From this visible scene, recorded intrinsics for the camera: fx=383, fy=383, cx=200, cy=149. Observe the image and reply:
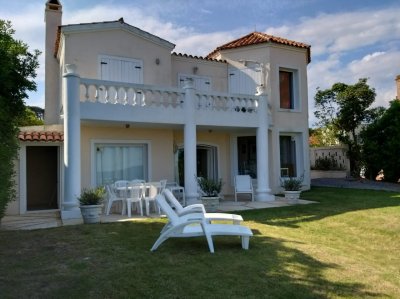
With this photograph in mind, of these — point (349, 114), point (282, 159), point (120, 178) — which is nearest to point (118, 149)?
point (120, 178)

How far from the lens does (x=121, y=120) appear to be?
12.4 meters

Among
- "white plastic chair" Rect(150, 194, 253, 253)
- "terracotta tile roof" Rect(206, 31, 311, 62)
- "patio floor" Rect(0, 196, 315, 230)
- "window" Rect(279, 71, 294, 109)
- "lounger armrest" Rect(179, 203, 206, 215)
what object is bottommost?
"patio floor" Rect(0, 196, 315, 230)

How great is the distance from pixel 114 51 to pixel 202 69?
14.5 ft

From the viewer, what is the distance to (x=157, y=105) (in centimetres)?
1314

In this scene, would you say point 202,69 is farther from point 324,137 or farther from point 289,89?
point 324,137

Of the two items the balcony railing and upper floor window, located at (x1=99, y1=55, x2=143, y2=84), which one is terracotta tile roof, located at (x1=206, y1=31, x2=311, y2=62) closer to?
the balcony railing

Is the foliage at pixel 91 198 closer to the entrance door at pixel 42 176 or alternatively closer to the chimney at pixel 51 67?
the entrance door at pixel 42 176

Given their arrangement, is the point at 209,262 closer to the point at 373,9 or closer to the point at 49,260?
the point at 49,260

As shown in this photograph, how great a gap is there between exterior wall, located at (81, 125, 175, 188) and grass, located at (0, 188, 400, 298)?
14.5 feet

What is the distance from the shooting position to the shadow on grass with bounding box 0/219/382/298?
4984mm

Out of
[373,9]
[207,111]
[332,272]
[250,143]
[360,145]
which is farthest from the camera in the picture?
[360,145]

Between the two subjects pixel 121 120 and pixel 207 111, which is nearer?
pixel 121 120

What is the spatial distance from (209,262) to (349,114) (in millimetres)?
19627

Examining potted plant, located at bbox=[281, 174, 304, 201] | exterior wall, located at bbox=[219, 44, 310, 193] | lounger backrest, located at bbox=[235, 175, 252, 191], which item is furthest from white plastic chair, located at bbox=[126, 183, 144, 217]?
exterior wall, located at bbox=[219, 44, 310, 193]
